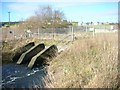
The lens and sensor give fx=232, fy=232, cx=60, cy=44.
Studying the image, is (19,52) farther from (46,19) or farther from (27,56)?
(46,19)

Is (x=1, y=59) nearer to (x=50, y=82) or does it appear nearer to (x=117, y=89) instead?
(x=50, y=82)

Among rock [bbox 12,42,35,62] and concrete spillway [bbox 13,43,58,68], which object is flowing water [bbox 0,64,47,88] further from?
rock [bbox 12,42,35,62]

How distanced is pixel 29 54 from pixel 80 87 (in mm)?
7106

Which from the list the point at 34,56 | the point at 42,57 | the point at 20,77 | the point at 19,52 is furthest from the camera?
the point at 19,52

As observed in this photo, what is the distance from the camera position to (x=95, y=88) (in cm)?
462

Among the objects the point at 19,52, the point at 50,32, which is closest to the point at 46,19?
the point at 50,32

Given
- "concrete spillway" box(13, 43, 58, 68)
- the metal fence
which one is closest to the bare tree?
the metal fence

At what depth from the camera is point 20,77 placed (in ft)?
27.3

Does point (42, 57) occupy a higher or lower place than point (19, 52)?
lower

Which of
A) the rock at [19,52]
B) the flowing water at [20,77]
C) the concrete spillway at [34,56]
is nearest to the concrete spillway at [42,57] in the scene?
the concrete spillway at [34,56]

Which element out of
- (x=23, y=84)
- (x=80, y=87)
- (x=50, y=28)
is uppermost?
(x=50, y=28)

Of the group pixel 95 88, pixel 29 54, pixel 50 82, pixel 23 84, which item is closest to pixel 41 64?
pixel 29 54

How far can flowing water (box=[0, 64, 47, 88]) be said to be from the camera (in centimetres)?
702

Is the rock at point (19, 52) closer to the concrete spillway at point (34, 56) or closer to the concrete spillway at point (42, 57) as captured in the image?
the concrete spillway at point (34, 56)
